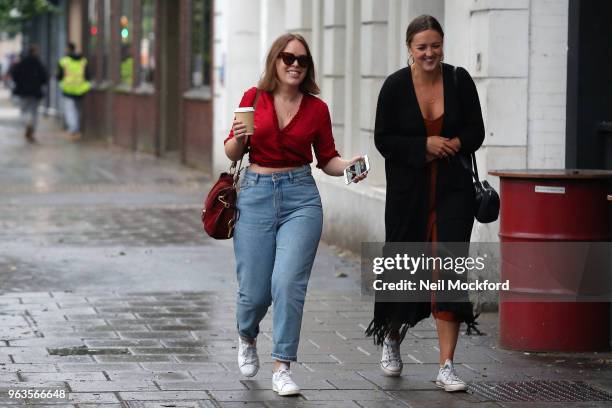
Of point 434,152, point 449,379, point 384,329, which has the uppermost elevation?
point 434,152

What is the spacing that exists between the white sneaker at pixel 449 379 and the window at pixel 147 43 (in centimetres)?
1978

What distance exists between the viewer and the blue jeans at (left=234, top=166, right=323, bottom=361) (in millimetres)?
7043

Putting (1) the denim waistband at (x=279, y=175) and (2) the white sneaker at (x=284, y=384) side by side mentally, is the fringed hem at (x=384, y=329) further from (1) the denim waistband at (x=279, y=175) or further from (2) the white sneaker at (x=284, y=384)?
(1) the denim waistband at (x=279, y=175)

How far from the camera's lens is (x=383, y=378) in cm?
753

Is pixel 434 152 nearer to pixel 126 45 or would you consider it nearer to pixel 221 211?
pixel 221 211

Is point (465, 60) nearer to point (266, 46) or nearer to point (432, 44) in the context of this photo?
point (432, 44)

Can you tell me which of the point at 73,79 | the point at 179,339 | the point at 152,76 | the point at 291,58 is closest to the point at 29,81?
the point at 73,79

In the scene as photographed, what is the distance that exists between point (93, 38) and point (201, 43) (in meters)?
11.4

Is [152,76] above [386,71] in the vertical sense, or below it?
below

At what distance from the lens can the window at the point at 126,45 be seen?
28995mm

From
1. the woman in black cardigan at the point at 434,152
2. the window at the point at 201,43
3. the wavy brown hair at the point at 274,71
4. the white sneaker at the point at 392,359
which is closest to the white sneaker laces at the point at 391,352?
the white sneaker at the point at 392,359

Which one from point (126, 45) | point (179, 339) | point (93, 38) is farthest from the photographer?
point (93, 38)

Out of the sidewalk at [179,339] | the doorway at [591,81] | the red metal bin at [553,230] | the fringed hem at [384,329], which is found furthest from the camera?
the doorway at [591,81]

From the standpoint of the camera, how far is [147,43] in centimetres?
2716
